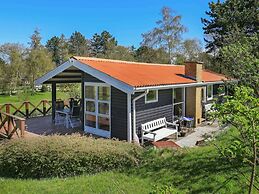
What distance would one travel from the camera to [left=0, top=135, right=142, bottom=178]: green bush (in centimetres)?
796

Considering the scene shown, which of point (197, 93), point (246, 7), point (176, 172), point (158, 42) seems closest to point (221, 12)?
point (246, 7)

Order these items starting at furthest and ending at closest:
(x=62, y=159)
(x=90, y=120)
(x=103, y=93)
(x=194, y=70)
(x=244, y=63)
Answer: (x=194, y=70), (x=90, y=120), (x=103, y=93), (x=62, y=159), (x=244, y=63)

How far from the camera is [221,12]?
3281 cm

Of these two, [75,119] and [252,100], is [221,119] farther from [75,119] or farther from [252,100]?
[75,119]

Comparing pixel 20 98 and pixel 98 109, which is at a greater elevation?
pixel 98 109

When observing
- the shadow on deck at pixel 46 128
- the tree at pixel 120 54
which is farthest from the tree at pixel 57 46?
the shadow on deck at pixel 46 128

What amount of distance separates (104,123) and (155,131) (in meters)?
2.42

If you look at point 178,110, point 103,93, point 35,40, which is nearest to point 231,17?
point 178,110

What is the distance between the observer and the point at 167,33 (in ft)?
140

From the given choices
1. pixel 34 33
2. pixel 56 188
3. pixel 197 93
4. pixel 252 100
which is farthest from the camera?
pixel 34 33

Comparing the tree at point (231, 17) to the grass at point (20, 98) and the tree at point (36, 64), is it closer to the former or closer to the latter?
the grass at point (20, 98)

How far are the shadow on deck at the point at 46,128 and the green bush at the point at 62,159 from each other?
4.08m

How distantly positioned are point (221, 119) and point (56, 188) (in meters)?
4.90

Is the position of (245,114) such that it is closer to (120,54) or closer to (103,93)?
(103,93)
